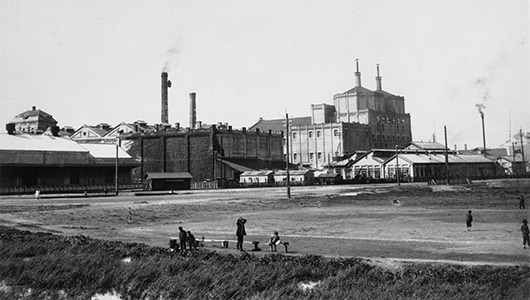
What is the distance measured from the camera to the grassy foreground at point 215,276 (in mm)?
11375

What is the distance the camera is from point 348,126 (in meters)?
101

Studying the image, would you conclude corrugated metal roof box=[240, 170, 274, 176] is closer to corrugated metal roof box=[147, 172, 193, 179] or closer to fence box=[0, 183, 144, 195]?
corrugated metal roof box=[147, 172, 193, 179]

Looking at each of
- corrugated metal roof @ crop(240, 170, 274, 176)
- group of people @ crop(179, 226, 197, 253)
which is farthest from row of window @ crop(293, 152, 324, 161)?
group of people @ crop(179, 226, 197, 253)

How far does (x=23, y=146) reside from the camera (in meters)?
55.2

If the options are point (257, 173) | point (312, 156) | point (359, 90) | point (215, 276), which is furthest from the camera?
point (359, 90)

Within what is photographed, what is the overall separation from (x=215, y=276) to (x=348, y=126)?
89789 millimetres

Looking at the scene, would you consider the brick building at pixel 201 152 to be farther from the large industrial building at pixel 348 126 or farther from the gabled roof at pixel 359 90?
the gabled roof at pixel 359 90

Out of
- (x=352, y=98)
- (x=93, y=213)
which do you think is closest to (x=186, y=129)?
(x=352, y=98)

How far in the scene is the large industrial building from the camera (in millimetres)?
101438

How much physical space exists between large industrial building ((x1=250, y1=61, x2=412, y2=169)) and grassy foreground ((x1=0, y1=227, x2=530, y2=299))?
83.1 metres

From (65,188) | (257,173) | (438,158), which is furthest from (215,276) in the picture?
(438,158)

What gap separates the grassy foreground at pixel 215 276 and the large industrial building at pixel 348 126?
8312 centimetres

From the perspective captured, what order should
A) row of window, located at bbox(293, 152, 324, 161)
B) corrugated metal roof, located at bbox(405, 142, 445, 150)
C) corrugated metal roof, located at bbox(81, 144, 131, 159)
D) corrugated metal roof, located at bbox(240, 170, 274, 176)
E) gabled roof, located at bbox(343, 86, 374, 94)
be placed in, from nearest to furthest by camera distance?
corrugated metal roof, located at bbox(81, 144, 131, 159), corrugated metal roof, located at bbox(240, 170, 274, 176), corrugated metal roof, located at bbox(405, 142, 445, 150), row of window, located at bbox(293, 152, 324, 161), gabled roof, located at bbox(343, 86, 374, 94)

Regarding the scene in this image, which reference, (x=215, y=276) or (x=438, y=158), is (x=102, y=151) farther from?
(x=215, y=276)
